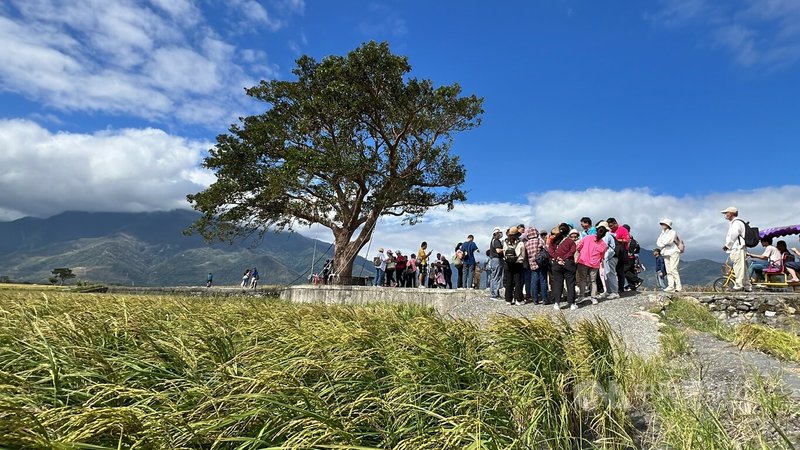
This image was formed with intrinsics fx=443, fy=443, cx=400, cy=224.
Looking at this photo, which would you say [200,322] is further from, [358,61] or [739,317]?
[358,61]

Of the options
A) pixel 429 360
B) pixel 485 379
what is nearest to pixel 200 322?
pixel 429 360

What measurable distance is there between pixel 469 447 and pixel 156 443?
1.54 meters

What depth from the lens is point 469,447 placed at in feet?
7.47

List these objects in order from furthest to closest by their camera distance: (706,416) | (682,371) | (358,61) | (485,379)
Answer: (358,61) → (682,371) → (485,379) → (706,416)

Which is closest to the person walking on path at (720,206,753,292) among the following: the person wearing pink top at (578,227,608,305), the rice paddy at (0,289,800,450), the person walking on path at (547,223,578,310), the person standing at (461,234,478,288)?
the person wearing pink top at (578,227,608,305)

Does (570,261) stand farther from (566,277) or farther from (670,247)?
(670,247)

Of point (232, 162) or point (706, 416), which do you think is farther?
point (232, 162)

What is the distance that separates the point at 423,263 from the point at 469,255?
2.80 metres

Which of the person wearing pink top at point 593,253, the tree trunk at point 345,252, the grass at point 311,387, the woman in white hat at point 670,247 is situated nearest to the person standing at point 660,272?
the woman in white hat at point 670,247

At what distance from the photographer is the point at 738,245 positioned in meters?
10.1

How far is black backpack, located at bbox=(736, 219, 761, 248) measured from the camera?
9.92m

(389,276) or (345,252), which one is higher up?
(345,252)

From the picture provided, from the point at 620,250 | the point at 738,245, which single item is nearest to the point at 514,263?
the point at 620,250

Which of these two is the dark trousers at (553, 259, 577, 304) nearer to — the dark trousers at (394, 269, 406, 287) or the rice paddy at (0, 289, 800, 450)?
the rice paddy at (0, 289, 800, 450)
